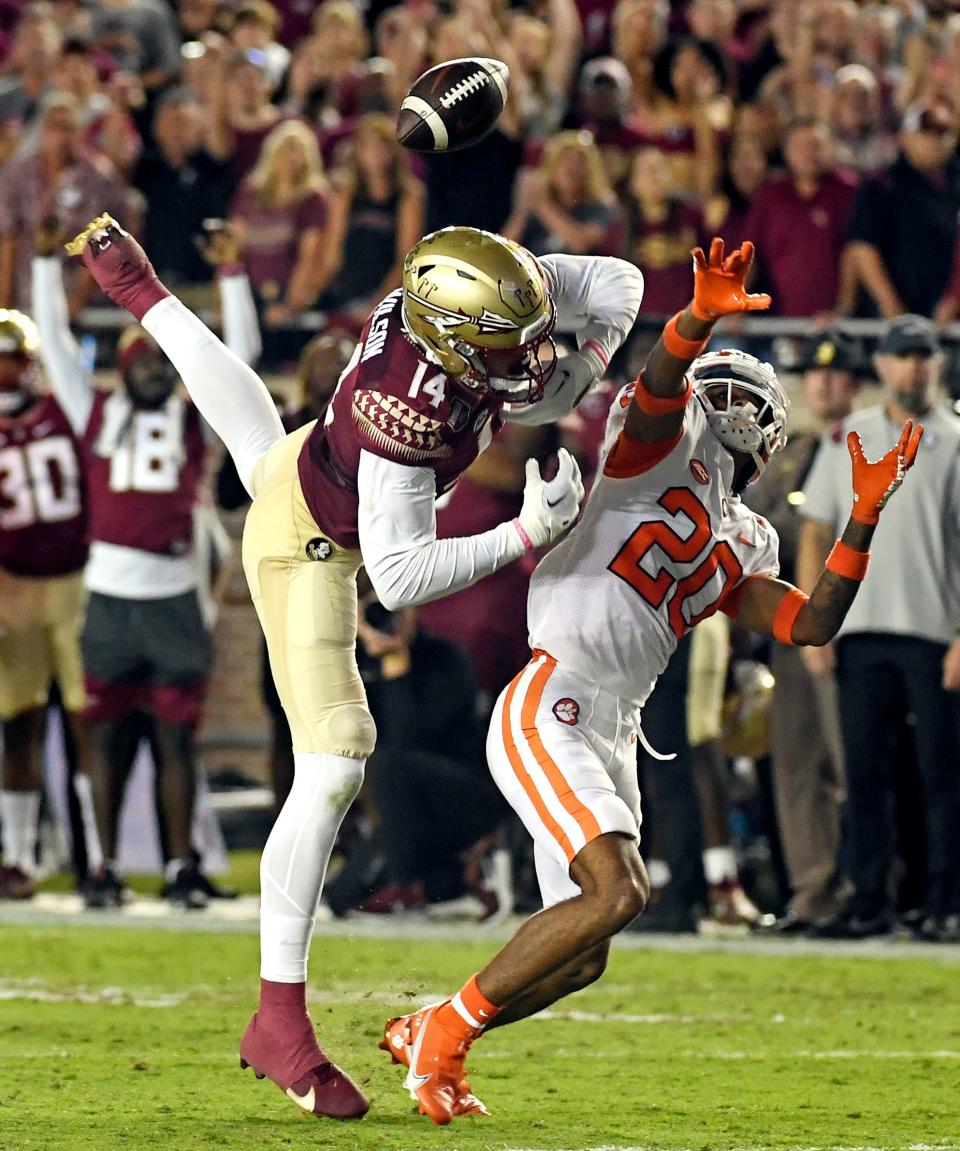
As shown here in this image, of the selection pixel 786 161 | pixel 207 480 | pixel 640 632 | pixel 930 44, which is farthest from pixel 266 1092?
pixel 930 44

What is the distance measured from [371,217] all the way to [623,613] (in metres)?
5.66

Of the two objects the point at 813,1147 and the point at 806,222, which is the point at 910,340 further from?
the point at 813,1147

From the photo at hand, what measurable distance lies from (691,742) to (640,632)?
3.42 metres

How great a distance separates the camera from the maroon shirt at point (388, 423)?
15.8ft

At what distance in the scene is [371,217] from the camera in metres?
10.4

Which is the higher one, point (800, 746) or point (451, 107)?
point (451, 107)

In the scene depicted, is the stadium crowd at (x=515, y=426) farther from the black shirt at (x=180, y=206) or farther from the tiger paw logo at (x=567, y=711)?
the tiger paw logo at (x=567, y=711)

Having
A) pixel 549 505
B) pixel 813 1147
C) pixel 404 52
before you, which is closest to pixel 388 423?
pixel 549 505

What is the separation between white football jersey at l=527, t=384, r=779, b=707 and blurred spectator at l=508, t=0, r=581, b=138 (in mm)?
6596

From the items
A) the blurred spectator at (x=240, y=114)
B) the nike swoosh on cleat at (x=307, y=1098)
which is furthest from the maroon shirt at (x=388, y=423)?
the blurred spectator at (x=240, y=114)

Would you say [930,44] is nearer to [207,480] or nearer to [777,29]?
[777,29]

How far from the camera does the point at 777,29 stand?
1175 centimetres

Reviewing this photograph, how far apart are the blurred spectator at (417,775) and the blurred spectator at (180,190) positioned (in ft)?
9.93

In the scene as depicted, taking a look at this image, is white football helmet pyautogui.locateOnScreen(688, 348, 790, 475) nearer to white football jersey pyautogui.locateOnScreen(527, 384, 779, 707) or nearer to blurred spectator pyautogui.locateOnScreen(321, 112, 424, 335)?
white football jersey pyautogui.locateOnScreen(527, 384, 779, 707)
